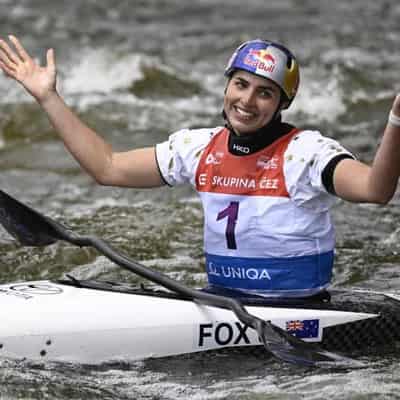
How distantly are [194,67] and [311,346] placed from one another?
8.63m

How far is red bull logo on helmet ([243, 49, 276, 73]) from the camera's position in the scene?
5.00 meters

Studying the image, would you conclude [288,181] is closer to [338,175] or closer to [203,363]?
[338,175]

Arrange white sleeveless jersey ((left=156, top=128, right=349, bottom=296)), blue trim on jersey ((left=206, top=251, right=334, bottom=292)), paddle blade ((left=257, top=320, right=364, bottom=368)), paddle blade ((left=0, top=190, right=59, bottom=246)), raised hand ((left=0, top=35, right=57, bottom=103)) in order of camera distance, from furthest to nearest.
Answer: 1. paddle blade ((left=0, top=190, right=59, bottom=246))
2. raised hand ((left=0, top=35, right=57, bottom=103))
3. blue trim on jersey ((left=206, top=251, right=334, bottom=292))
4. white sleeveless jersey ((left=156, top=128, right=349, bottom=296))
5. paddle blade ((left=257, top=320, right=364, bottom=368))

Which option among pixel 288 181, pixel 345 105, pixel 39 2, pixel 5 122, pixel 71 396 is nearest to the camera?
pixel 71 396

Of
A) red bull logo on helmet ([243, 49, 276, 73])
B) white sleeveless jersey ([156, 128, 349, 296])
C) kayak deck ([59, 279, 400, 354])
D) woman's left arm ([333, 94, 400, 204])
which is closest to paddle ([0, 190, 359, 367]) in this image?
kayak deck ([59, 279, 400, 354])

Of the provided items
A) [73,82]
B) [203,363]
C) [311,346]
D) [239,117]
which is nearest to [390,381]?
[311,346]

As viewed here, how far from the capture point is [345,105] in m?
11.8

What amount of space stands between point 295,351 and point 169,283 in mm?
623

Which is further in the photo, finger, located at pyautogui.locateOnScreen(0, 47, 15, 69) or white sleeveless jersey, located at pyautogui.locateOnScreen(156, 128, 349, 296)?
finger, located at pyautogui.locateOnScreen(0, 47, 15, 69)

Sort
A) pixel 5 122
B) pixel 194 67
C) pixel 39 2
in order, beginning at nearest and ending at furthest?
pixel 5 122 < pixel 194 67 < pixel 39 2

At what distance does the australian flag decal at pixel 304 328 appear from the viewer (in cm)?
509

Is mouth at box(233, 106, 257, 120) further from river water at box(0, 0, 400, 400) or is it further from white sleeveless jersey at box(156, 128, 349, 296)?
river water at box(0, 0, 400, 400)

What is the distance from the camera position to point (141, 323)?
4984 millimetres

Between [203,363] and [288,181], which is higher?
[288,181]
